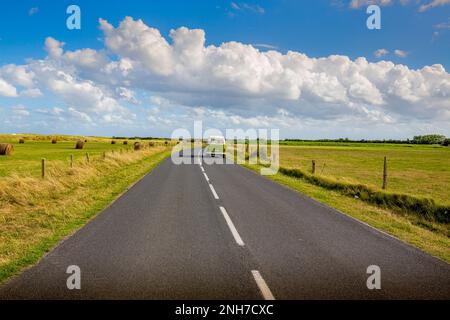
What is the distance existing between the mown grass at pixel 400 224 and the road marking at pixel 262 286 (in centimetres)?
394

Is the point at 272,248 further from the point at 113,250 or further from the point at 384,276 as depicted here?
the point at 113,250

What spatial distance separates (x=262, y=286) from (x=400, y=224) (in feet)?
21.8

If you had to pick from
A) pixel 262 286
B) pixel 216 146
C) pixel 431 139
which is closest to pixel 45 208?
pixel 262 286

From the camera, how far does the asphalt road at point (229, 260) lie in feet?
15.4

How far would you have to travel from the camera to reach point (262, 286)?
191 inches

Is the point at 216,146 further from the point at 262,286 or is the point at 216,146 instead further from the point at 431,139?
the point at 431,139

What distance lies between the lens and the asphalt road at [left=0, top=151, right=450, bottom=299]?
4.70m

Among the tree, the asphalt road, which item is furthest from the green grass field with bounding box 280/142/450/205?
the tree

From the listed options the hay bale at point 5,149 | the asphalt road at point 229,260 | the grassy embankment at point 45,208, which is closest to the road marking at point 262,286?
the asphalt road at point 229,260

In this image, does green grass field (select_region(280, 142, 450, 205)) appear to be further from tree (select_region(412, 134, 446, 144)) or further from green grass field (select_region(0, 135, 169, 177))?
tree (select_region(412, 134, 446, 144))

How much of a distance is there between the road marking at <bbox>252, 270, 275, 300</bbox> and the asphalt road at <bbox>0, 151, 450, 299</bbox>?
0.02m

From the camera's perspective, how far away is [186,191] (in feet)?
47.0

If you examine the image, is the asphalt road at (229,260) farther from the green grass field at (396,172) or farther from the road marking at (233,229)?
the green grass field at (396,172)
